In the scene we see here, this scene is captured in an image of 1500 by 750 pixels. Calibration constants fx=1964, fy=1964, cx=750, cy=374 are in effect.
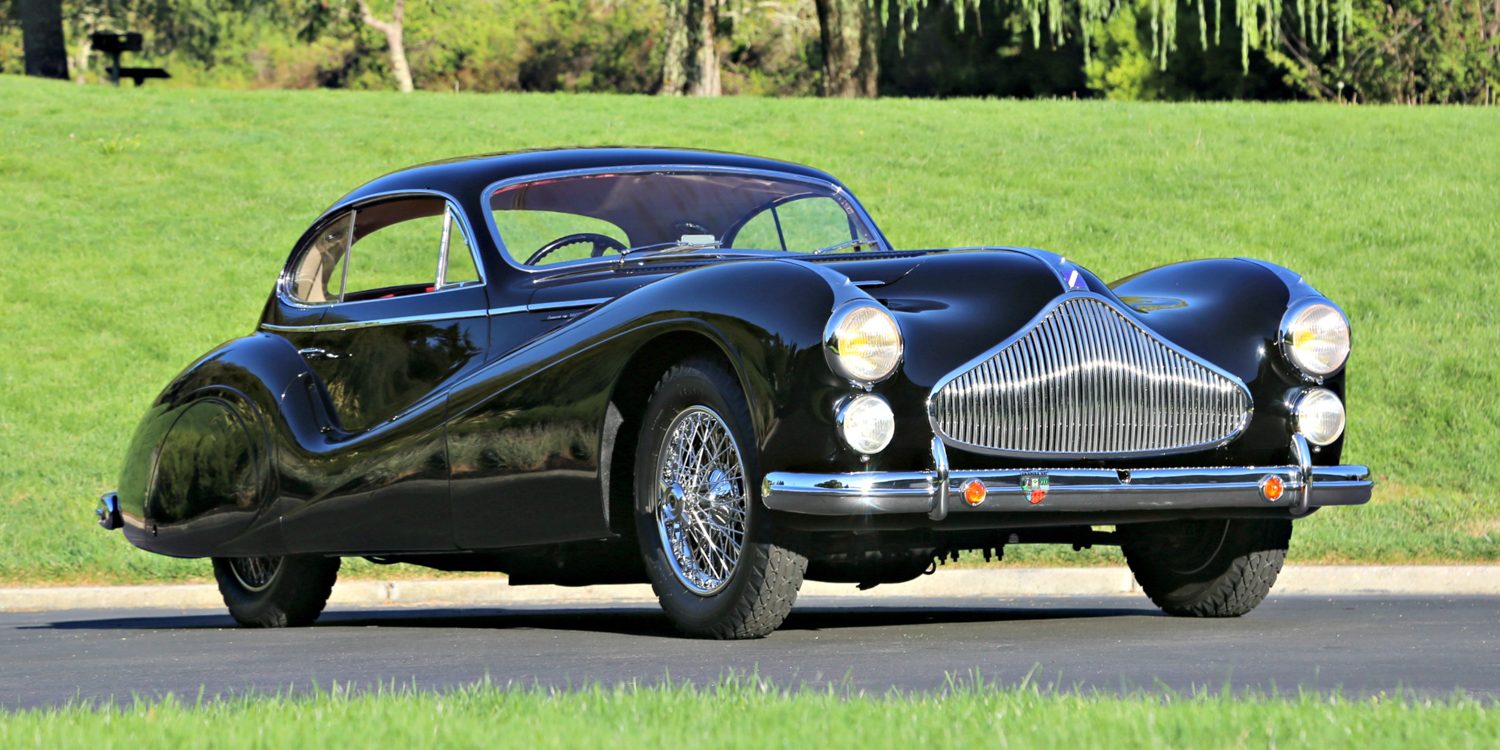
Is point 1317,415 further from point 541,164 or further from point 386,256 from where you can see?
point 386,256

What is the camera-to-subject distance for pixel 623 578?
7141 mm

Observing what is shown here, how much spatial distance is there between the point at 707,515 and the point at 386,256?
8.45 feet

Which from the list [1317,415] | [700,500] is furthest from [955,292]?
[1317,415]

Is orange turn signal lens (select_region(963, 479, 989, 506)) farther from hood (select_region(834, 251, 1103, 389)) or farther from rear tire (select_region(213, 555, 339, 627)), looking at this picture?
rear tire (select_region(213, 555, 339, 627))

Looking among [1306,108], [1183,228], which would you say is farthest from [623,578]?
[1306,108]

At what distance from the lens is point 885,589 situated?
443 inches

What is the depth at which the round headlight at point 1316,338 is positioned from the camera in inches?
260

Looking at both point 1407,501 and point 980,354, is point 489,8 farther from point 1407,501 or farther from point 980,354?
point 980,354

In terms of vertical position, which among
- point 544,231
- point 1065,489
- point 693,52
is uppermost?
point 693,52

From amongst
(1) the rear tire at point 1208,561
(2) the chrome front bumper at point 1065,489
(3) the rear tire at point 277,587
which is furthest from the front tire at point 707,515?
(3) the rear tire at point 277,587

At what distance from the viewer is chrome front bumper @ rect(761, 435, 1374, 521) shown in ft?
18.9

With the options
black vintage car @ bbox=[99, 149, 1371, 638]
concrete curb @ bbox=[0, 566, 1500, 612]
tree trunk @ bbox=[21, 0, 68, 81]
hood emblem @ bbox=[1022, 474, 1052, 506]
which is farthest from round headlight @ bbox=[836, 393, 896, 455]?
tree trunk @ bbox=[21, 0, 68, 81]

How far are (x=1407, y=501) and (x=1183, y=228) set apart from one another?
8.78 m

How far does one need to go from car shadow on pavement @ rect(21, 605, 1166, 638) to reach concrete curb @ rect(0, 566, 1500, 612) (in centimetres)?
12
